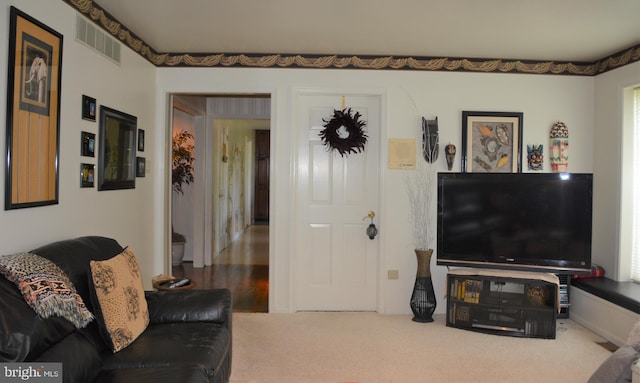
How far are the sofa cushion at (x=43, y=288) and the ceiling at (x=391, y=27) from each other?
2.10m

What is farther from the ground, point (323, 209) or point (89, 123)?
point (89, 123)

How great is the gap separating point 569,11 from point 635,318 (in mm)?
2404

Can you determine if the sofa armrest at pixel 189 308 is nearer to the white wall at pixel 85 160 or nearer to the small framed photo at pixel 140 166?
the white wall at pixel 85 160

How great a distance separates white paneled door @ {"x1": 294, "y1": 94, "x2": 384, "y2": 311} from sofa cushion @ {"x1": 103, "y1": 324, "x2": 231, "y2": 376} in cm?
200

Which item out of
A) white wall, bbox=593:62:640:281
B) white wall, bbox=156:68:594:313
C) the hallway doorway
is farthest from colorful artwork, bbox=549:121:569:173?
the hallway doorway

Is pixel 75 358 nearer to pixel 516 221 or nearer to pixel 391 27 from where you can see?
pixel 391 27

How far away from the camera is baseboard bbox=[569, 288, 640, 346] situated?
3741 mm

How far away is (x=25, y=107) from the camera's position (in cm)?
256

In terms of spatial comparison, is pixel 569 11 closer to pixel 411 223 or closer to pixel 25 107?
pixel 411 223

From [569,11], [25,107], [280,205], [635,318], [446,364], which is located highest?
[569,11]

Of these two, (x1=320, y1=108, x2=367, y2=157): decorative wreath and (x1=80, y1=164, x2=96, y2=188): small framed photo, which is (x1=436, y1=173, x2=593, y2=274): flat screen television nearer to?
(x1=320, y1=108, x2=367, y2=157): decorative wreath

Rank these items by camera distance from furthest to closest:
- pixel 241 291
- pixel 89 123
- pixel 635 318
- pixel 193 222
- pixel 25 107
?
pixel 193 222 < pixel 241 291 < pixel 635 318 < pixel 89 123 < pixel 25 107

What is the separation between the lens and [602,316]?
404cm

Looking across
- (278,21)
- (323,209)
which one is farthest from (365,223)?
(278,21)
